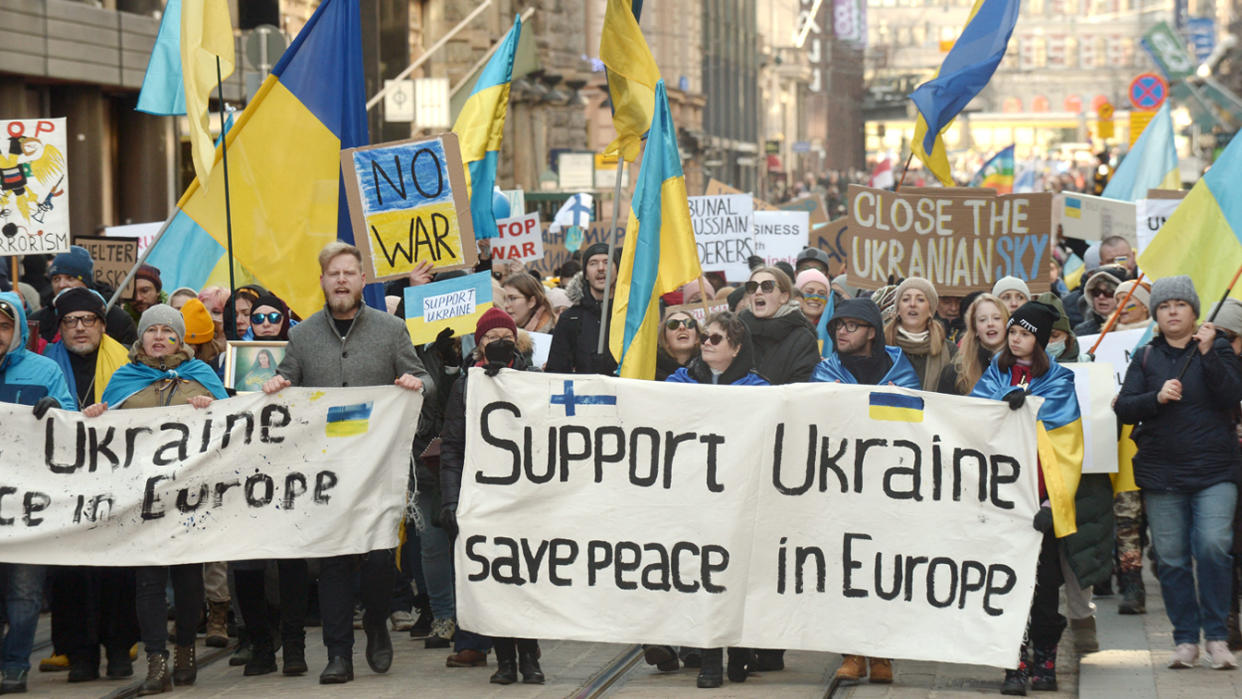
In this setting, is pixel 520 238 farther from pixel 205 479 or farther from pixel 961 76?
pixel 205 479

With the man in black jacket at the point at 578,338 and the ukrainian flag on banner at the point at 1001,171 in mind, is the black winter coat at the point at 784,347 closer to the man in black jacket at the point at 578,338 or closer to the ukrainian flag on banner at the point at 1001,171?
the man in black jacket at the point at 578,338

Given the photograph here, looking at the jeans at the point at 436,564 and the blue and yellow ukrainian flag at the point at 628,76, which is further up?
the blue and yellow ukrainian flag at the point at 628,76

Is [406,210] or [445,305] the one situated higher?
[406,210]

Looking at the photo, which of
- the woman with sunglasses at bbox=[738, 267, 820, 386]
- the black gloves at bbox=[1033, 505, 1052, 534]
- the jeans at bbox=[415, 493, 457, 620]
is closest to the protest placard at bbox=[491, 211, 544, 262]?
the woman with sunglasses at bbox=[738, 267, 820, 386]

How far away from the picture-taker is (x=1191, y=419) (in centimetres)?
834

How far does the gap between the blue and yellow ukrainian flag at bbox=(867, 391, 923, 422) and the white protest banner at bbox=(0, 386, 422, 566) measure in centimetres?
193

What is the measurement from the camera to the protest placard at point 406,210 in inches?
389

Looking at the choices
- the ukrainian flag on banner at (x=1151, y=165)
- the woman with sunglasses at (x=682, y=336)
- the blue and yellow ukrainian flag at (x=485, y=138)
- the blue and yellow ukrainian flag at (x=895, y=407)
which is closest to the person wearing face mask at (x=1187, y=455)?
the blue and yellow ukrainian flag at (x=895, y=407)

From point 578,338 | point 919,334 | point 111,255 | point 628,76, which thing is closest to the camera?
point 919,334

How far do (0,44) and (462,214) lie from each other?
1144 cm

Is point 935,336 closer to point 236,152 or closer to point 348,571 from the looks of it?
point 348,571

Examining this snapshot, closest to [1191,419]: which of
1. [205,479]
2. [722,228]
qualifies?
[205,479]

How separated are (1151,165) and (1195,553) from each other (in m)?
11.0

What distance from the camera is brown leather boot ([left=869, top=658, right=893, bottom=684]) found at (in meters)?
8.30
